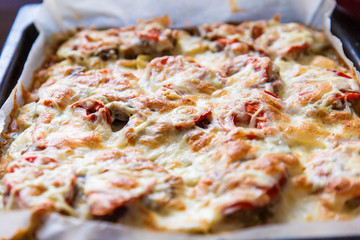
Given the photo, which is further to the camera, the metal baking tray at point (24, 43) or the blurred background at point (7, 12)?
the blurred background at point (7, 12)

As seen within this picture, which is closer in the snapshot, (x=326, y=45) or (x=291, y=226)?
(x=291, y=226)

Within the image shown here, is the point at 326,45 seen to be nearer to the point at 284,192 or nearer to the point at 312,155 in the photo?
the point at 312,155

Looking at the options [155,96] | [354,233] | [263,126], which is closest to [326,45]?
[263,126]

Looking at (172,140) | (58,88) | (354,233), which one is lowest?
(354,233)

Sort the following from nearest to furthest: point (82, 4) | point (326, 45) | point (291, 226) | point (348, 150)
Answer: point (291, 226) → point (348, 150) → point (326, 45) → point (82, 4)

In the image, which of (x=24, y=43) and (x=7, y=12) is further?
(x=7, y=12)

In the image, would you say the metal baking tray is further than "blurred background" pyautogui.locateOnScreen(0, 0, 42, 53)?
No

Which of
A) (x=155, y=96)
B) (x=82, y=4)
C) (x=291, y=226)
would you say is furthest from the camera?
(x=82, y=4)

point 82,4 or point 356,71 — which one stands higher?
point 82,4
